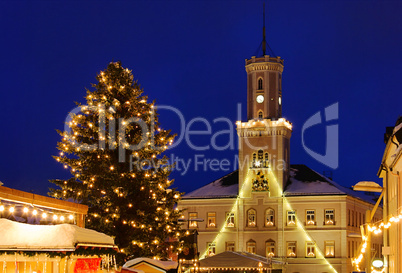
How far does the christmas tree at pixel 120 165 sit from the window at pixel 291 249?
3631 centimetres

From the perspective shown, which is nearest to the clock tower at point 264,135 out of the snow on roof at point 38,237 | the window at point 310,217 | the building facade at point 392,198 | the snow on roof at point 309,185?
the snow on roof at point 309,185

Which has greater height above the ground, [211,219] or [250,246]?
[211,219]

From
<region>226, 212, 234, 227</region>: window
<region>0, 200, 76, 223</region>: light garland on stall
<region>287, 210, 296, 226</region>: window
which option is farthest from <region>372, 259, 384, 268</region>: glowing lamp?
<region>226, 212, 234, 227</region>: window

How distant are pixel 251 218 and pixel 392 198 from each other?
3690 cm

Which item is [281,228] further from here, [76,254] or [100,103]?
[76,254]

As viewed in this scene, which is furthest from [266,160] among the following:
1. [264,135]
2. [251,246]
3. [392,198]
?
[392,198]

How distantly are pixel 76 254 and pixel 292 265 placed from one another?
4975 cm

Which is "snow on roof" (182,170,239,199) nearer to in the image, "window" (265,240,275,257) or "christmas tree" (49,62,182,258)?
"window" (265,240,275,257)

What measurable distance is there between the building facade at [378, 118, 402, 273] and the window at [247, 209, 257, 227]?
1171 inches

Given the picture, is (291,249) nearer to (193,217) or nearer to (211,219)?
(211,219)

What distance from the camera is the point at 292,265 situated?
61812 mm

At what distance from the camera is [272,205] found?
64625 mm

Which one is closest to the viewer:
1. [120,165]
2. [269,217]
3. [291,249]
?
[120,165]

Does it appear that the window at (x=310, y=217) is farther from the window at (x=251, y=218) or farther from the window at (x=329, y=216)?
the window at (x=251, y=218)
